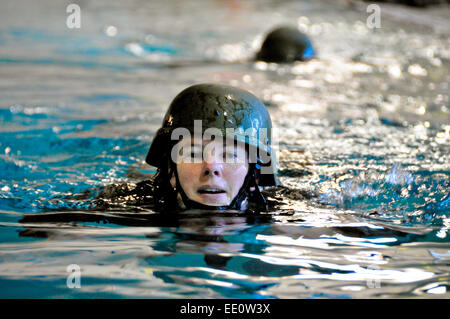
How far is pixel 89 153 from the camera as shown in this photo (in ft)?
23.5

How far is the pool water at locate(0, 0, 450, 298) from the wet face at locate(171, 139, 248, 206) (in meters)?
0.16

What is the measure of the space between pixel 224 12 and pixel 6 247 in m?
19.0

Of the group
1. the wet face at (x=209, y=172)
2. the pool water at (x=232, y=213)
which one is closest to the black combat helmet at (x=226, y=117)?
the wet face at (x=209, y=172)

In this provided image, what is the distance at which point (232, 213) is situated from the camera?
15.5 feet

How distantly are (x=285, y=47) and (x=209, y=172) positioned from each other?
968 cm

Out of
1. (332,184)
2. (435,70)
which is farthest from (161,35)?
(332,184)

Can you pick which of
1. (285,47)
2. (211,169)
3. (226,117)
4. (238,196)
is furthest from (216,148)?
(285,47)

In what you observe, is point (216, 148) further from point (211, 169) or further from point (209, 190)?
point (209, 190)

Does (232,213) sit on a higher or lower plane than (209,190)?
lower

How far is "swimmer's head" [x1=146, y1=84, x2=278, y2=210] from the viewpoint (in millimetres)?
4621

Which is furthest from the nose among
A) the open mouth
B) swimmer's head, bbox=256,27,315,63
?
swimmer's head, bbox=256,27,315,63

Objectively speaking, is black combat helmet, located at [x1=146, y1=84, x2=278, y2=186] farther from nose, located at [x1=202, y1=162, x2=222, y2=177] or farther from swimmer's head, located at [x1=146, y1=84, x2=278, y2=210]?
nose, located at [x1=202, y1=162, x2=222, y2=177]

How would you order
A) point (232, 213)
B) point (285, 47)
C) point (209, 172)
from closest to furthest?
point (209, 172)
point (232, 213)
point (285, 47)
